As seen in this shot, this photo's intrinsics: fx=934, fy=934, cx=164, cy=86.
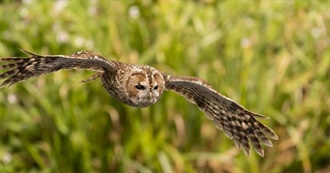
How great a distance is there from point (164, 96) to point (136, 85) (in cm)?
361

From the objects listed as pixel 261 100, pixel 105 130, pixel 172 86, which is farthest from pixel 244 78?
pixel 172 86

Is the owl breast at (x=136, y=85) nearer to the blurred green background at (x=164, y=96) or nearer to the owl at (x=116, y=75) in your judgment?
the owl at (x=116, y=75)

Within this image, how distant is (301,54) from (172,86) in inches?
151

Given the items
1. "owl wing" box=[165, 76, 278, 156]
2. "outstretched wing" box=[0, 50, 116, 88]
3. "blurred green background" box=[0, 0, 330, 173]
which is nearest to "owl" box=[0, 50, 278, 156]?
"outstretched wing" box=[0, 50, 116, 88]

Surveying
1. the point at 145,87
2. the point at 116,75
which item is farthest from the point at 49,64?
the point at 145,87

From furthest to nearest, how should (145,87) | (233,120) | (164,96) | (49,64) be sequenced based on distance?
(164,96) → (233,120) → (49,64) → (145,87)

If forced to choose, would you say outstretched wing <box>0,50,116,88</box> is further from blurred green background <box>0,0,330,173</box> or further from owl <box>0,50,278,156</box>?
blurred green background <box>0,0,330,173</box>

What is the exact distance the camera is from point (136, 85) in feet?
12.1

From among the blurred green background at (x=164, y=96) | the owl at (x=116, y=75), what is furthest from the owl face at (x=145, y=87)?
the blurred green background at (x=164, y=96)

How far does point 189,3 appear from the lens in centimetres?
879

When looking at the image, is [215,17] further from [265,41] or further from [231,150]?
[231,150]

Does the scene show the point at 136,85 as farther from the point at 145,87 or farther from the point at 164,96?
the point at 164,96

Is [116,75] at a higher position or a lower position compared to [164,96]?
lower

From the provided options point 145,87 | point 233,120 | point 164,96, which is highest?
point 164,96
